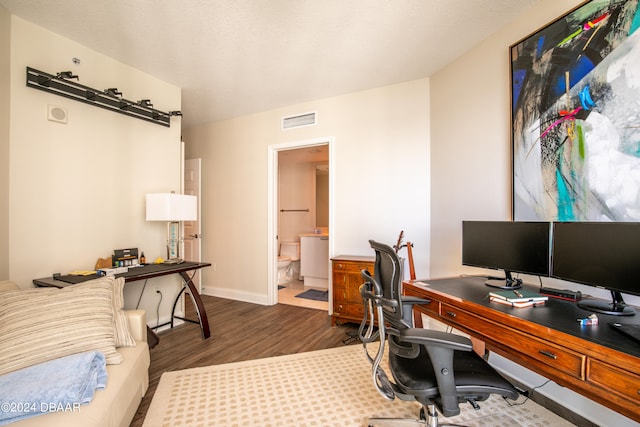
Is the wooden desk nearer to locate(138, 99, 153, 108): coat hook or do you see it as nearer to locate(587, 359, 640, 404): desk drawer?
locate(587, 359, 640, 404): desk drawer

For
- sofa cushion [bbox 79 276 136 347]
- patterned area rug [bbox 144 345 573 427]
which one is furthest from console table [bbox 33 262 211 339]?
patterned area rug [bbox 144 345 573 427]

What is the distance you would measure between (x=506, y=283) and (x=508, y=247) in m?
0.25

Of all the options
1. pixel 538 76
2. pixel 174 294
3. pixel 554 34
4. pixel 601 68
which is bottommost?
pixel 174 294

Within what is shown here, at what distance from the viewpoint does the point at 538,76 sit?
1.98 m

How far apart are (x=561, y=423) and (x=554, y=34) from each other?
2524mm

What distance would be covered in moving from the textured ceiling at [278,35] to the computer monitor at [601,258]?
69.9 inches

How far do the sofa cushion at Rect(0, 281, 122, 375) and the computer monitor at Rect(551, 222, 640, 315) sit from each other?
264 centimetres

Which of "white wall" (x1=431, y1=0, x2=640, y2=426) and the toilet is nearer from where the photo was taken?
"white wall" (x1=431, y1=0, x2=640, y2=426)

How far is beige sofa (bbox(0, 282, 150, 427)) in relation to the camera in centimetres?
115

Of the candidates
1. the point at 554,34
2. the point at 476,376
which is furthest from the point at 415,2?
the point at 476,376

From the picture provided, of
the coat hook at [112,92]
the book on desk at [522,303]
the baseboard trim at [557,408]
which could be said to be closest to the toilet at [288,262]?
the coat hook at [112,92]

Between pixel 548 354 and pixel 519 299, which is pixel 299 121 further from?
pixel 548 354

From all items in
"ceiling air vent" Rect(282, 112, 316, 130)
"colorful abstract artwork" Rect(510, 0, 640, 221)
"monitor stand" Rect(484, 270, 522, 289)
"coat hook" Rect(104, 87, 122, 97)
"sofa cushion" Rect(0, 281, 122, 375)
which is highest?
"ceiling air vent" Rect(282, 112, 316, 130)

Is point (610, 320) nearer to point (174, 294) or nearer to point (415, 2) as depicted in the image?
point (415, 2)
